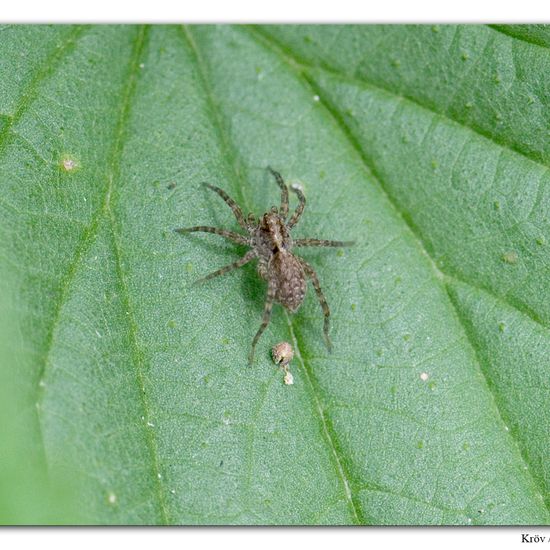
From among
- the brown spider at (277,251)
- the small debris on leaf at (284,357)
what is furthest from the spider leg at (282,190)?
the small debris on leaf at (284,357)

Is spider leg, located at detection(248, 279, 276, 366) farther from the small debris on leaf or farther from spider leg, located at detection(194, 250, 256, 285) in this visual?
spider leg, located at detection(194, 250, 256, 285)

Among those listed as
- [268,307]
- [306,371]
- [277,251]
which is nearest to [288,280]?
[268,307]

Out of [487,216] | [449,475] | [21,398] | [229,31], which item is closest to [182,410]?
[21,398]

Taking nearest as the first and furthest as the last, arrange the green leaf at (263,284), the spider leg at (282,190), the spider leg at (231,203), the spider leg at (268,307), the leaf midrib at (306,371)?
the green leaf at (263,284) → the leaf midrib at (306,371) → the spider leg at (268,307) → the spider leg at (231,203) → the spider leg at (282,190)

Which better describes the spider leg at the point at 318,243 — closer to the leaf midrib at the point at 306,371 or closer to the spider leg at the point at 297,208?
the spider leg at the point at 297,208

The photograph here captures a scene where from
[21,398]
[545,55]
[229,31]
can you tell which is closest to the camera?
[21,398]

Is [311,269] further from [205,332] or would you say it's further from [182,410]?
[182,410]
